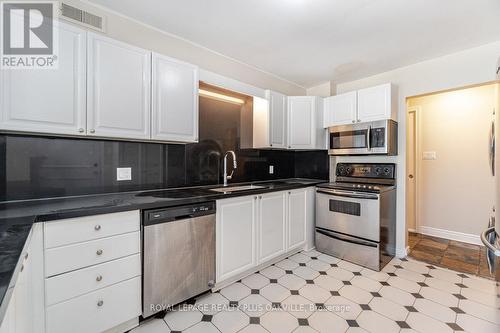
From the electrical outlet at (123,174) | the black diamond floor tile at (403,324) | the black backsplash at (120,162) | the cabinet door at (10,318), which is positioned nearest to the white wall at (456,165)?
the black diamond floor tile at (403,324)

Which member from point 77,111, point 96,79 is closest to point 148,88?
point 96,79

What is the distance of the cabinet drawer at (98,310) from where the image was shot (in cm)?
129

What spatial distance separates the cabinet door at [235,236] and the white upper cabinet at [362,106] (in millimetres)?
1768

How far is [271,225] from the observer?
2.52 meters

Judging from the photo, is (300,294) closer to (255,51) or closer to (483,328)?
(483,328)

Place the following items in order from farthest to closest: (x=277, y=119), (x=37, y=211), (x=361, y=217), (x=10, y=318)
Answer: (x=277, y=119) < (x=361, y=217) < (x=37, y=211) < (x=10, y=318)

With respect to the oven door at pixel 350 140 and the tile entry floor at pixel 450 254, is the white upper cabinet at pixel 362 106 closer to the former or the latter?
the oven door at pixel 350 140

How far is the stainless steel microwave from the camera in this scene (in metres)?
2.74

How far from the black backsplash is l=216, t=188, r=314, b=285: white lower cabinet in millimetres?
641

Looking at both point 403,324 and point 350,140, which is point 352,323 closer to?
point 403,324

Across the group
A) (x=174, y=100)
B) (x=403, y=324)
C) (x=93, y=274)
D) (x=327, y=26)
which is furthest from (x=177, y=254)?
(x=327, y=26)

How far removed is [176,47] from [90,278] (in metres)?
2.12

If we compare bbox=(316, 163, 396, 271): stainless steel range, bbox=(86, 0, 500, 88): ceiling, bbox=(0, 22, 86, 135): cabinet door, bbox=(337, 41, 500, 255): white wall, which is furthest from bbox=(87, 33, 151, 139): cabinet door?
bbox=(337, 41, 500, 255): white wall

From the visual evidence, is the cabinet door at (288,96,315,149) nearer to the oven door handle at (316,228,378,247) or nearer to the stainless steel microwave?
the stainless steel microwave
